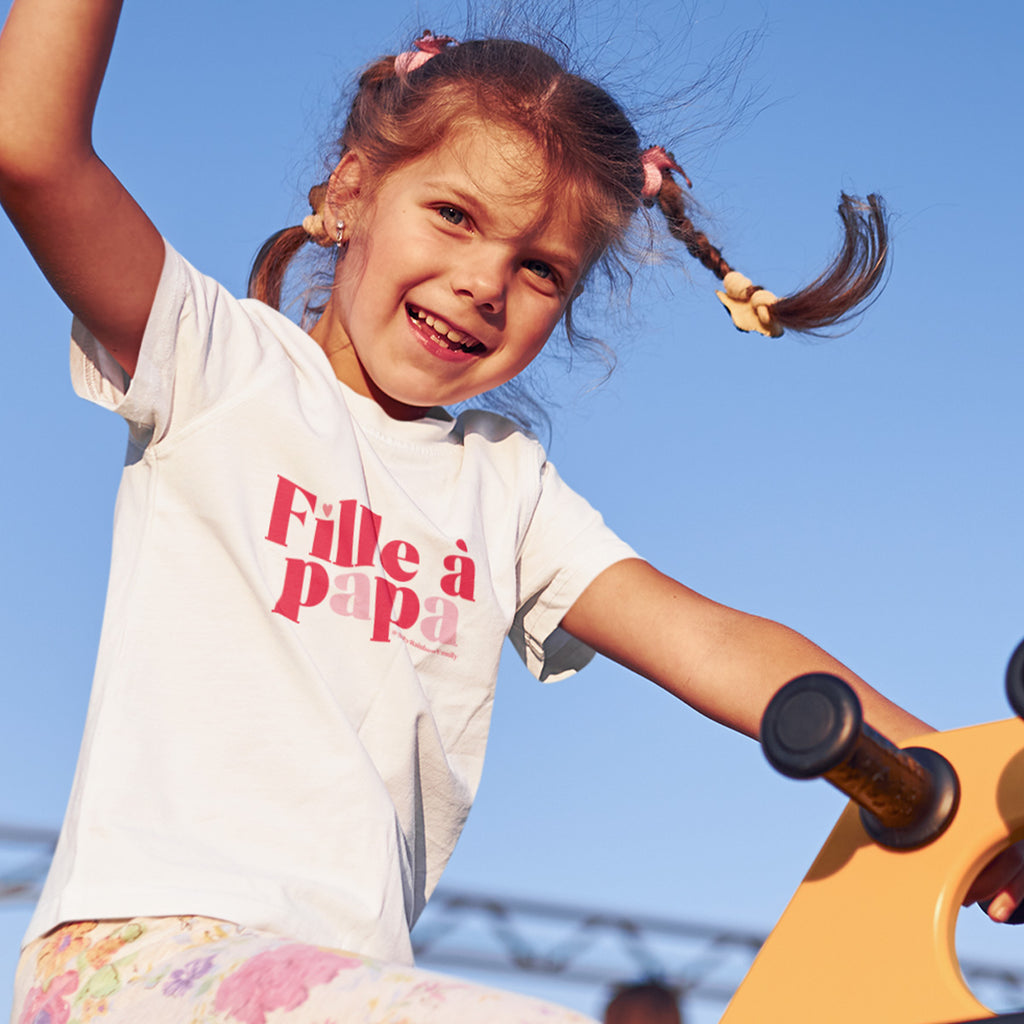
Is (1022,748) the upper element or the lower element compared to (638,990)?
upper

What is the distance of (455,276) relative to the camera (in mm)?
1383

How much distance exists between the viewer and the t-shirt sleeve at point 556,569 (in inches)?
57.9

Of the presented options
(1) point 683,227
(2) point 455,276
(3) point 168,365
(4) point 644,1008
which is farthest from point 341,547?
(4) point 644,1008

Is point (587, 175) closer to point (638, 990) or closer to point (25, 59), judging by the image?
point (25, 59)

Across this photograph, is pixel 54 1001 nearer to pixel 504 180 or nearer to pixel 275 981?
pixel 275 981

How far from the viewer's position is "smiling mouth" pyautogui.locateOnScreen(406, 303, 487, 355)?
141 centimetres

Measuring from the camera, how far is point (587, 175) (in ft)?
4.95

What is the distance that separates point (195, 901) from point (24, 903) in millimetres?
4096

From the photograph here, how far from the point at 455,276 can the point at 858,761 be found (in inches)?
33.3

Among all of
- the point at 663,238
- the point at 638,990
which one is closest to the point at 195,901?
the point at 663,238

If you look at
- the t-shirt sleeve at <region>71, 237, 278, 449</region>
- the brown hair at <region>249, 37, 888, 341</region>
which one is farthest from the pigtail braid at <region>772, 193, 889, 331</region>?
the t-shirt sleeve at <region>71, 237, 278, 449</region>

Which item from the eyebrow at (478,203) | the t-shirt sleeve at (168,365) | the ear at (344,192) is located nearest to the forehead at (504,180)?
the eyebrow at (478,203)

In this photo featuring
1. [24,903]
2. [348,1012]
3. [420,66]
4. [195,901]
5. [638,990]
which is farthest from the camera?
[24,903]

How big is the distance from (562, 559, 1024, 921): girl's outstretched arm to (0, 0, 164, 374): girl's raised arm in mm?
659
